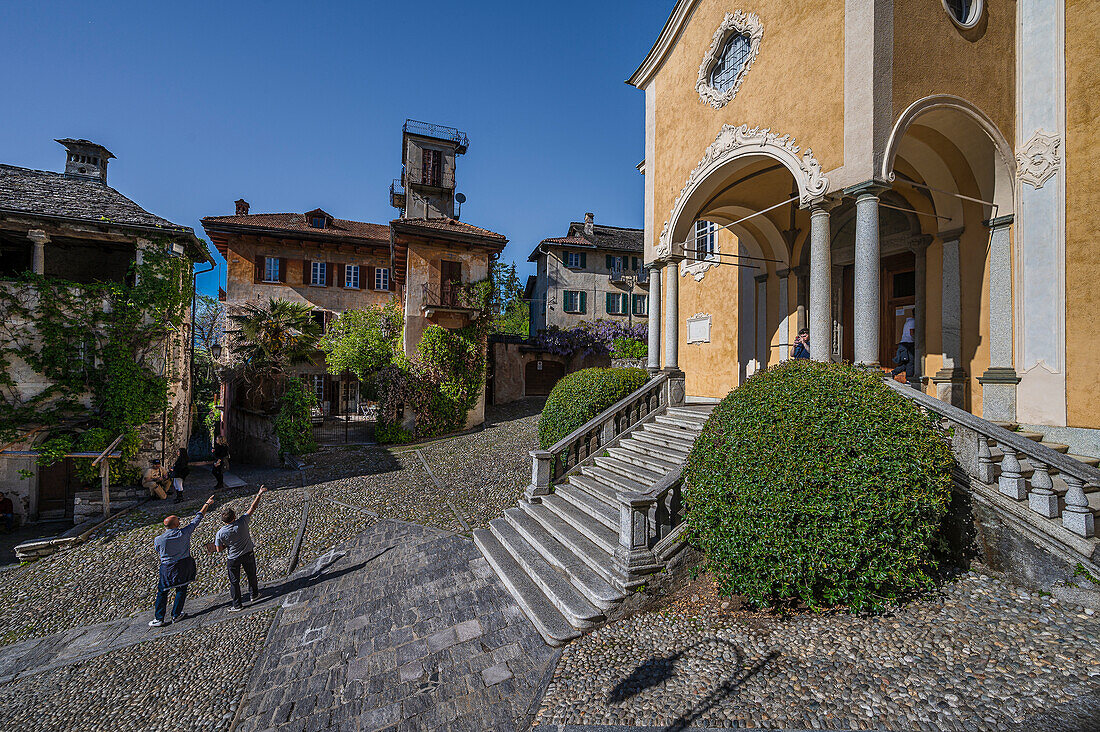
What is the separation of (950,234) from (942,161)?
1.36 m

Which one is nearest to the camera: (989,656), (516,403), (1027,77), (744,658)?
(989,656)

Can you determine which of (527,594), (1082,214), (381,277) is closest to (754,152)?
(1082,214)

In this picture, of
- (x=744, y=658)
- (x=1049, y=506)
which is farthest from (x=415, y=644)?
(x=1049, y=506)

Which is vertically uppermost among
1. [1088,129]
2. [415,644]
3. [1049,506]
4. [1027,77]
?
[1027,77]

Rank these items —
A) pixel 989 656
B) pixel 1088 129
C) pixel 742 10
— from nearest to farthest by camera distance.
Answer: pixel 989 656
pixel 1088 129
pixel 742 10

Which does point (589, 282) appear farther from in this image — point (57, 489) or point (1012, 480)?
point (1012, 480)

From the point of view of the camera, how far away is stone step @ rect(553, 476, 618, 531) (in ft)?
21.4

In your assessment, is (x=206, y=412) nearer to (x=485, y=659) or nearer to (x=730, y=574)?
(x=485, y=659)

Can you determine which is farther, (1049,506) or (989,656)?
(1049,506)

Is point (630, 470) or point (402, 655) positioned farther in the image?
point (630, 470)

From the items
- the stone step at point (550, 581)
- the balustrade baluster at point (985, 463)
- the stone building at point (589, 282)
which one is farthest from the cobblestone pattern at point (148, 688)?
the stone building at point (589, 282)

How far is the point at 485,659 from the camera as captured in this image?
15.8 ft

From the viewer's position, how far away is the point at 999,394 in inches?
292

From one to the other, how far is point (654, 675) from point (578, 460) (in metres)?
4.83
